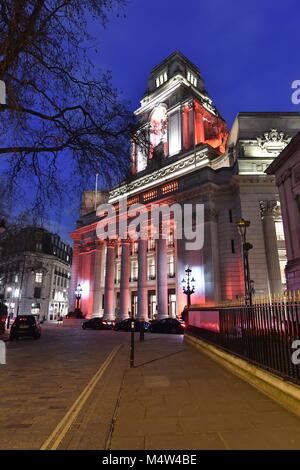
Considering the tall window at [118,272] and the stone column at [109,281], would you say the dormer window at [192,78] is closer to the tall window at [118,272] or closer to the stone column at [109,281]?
the stone column at [109,281]

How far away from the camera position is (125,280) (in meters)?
48.9

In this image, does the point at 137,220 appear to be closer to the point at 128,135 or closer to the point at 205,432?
the point at 128,135

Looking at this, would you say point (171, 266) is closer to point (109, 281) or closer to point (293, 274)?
point (109, 281)

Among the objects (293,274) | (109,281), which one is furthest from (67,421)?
(109,281)

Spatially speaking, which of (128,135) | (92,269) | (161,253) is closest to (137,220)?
(161,253)

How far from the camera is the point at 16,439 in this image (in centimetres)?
411

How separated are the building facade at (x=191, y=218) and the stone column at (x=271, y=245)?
0.36ft

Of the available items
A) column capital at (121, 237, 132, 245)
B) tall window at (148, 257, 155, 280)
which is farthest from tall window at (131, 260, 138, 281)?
column capital at (121, 237, 132, 245)

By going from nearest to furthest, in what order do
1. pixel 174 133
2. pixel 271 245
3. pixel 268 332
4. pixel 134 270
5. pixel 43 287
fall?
pixel 268 332, pixel 271 245, pixel 134 270, pixel 174 133, pixel 43 287

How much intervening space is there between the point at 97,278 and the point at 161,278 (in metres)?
16.1

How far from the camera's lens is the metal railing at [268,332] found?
5848mm

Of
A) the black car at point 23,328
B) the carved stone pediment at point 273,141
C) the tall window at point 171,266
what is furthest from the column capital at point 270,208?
the black car at point 23,328

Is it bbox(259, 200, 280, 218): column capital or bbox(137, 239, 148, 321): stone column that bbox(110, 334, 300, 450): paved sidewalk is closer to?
bbox(259, 200, 280, 218): column capital

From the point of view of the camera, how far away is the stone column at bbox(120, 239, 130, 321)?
4819 centimetres
